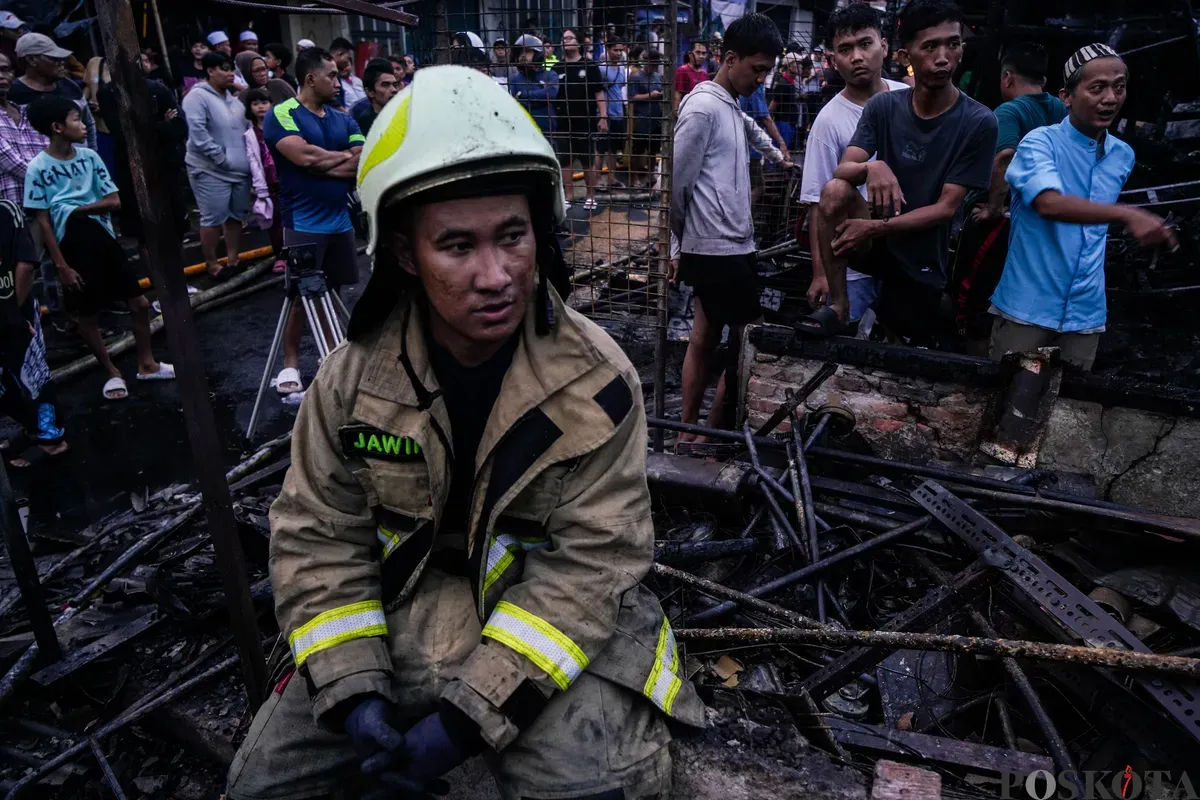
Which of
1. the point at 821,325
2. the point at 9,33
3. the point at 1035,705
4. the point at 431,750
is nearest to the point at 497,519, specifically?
the point at 431,750

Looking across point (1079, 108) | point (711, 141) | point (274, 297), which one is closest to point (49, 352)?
point (274, 297)

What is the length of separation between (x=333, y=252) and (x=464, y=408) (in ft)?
15.5

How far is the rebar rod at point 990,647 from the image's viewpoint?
2.39m

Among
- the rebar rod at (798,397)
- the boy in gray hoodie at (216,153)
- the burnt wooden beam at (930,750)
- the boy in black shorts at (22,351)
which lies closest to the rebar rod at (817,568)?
the burnt wooden beam at (930,750)

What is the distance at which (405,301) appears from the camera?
2.14 meters

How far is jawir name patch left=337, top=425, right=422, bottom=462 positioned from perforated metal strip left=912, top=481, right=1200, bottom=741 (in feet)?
7.35

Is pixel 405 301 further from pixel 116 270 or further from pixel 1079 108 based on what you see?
pixel 116 270

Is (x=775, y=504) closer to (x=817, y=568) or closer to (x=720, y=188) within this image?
(x=817, y=568)

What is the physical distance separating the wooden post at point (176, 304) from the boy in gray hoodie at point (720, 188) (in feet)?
10.6

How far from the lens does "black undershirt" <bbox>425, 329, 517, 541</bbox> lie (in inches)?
82.2

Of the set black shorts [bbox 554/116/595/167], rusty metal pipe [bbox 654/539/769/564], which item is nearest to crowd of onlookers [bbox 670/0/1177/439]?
black shorts [bbox 554/116/595/167]

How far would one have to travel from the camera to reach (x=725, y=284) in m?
5.01

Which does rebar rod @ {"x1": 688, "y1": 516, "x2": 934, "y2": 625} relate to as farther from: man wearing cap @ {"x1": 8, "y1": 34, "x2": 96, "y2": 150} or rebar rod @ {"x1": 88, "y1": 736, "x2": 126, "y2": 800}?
man wearing cap @ {"x1": 8, "y1": 34, "x2": 96, "y2": 150}

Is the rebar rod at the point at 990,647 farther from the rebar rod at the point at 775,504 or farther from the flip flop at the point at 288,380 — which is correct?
the flip flop at the point at 288,380
